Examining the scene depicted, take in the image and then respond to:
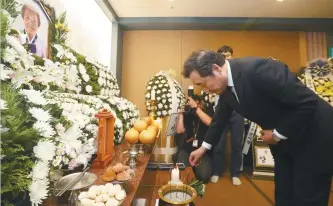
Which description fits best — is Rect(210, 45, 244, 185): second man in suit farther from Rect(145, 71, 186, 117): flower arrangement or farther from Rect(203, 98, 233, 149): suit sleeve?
Rect(203, 98, 233, 149): suit sleeve

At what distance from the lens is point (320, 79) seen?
3117 millimetres

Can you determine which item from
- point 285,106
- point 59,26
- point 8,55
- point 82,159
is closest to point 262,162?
point 285,106

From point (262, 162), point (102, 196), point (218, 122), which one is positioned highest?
point (218, 122)

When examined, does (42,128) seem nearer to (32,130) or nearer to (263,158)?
(32,130)

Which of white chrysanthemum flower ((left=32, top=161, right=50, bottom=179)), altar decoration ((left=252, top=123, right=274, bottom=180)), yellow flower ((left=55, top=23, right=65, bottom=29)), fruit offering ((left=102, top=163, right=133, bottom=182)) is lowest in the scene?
altar decoration ((left=252, top=123, right=274, bottom=180))

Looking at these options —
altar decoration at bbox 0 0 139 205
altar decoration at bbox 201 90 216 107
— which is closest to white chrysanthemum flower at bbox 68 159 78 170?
altar decoration at bbox 0 0 139 205

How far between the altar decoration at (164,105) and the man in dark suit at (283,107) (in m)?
1.12

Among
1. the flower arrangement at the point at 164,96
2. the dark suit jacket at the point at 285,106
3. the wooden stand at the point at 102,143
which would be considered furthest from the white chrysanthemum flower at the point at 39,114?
the flower arrangement at the point at 164,96

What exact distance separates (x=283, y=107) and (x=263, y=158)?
1.89 metres

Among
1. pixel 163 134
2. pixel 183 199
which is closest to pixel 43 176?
pixel 183 199

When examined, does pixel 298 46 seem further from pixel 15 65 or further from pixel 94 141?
pixel 15 65

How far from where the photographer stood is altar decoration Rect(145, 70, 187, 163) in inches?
89.1

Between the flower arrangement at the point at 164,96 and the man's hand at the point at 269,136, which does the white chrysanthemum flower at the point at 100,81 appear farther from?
the man's hand at the point at 269,136

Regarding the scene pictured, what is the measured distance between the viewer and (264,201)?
2.12 meters
